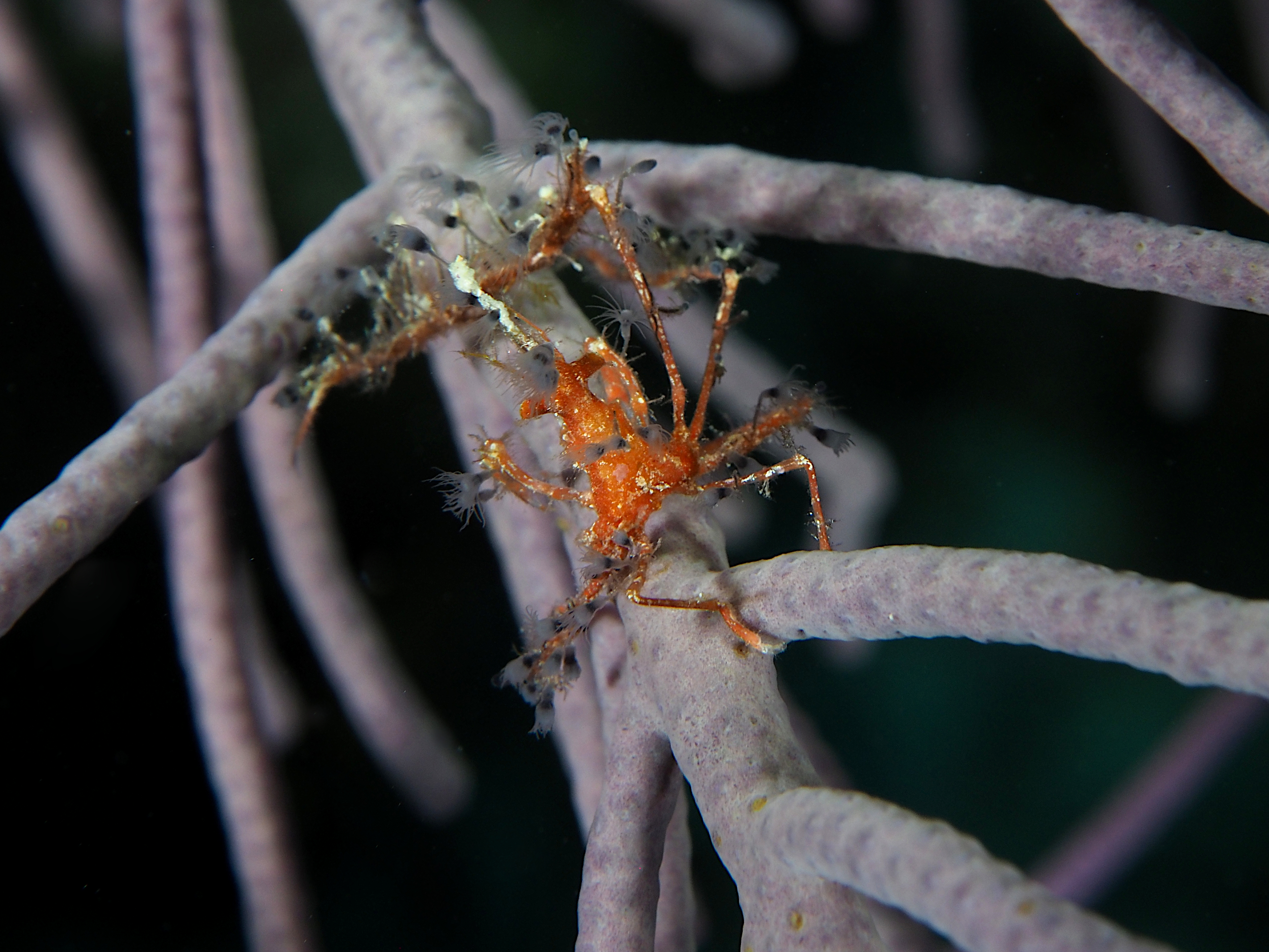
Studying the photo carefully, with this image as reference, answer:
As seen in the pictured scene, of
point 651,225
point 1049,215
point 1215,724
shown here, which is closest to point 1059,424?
point 1215,724

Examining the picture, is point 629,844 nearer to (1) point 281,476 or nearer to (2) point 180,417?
(2) point 180,417

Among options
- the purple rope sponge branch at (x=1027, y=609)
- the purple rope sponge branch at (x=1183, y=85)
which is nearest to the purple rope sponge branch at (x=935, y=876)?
the purple rope sponge branch at (x=1027, y=609)

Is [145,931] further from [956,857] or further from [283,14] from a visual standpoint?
[283,14]

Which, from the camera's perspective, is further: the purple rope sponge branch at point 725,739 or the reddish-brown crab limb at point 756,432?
the reddish-brown crab limb at point 756,432

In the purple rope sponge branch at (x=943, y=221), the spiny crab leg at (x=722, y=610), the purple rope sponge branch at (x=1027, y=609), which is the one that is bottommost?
the purple rope sponge branch at (x=1027, y=609)

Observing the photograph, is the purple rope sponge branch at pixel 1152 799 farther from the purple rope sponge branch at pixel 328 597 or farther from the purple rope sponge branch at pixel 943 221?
the purple rope sponge branch at pixel 943 221

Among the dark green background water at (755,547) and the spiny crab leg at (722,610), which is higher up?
the dark green background water at (755,547)
